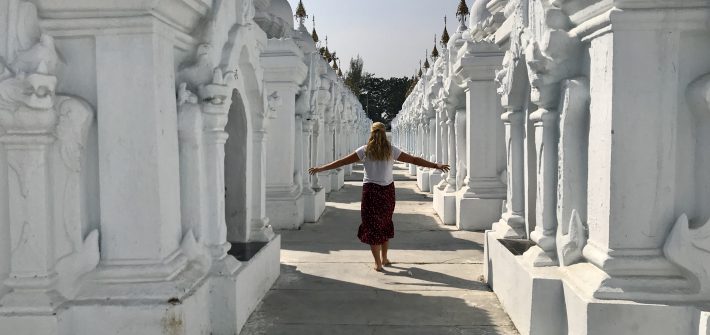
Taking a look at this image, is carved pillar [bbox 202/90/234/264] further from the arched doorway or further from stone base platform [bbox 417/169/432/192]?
stone base platform [bbox 417/169/432/192]

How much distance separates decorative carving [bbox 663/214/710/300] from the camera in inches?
115

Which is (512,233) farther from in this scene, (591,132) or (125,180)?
(125,180)

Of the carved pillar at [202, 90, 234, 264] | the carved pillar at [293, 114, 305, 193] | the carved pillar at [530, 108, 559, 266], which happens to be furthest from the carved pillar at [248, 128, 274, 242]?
the carved pillar at [293, 114, 305, 193]

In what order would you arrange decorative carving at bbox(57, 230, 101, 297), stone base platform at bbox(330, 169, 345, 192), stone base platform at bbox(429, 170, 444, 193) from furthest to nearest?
stone base platform at bbox(330, 169, 345, 192), stone base platform at bbox(429, 170, 444, 193), decorative carving at bbox(57, 230, 101, 297)

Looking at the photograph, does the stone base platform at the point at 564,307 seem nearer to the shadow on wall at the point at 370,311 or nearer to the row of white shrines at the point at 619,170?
the row of white shrines at the point at 619,170

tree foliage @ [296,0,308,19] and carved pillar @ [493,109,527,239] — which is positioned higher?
tree foliage @ [296,0,308,19]

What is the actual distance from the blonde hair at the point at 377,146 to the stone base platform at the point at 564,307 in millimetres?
1410

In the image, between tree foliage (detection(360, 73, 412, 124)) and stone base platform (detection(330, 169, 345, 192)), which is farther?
tree foliage (detection(360, 73, 412, 124))

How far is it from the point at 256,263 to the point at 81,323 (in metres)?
1.55

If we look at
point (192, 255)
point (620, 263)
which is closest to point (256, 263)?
point (192, 255)

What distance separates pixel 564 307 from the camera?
3.32 meters

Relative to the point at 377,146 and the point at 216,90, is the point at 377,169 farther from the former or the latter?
the point at 216,90

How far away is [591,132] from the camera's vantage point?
3.26 meters

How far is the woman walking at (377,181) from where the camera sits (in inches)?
212
